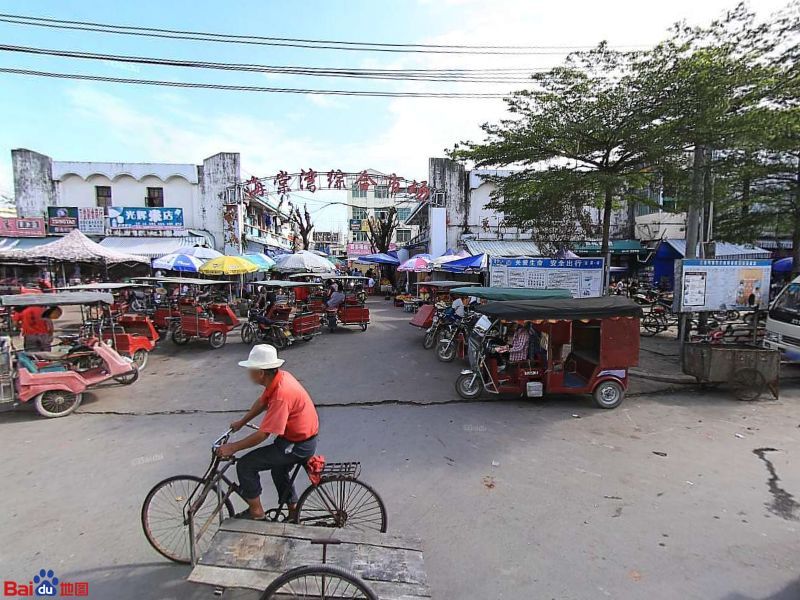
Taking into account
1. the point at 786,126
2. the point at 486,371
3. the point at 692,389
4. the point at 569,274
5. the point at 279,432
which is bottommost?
the point at 692,389

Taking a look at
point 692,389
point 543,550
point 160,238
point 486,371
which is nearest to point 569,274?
point 692,389

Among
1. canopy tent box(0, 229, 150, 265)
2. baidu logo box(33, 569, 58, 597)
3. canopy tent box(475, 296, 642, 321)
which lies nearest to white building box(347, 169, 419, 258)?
canopy tent box(0, 229, 150, 265)

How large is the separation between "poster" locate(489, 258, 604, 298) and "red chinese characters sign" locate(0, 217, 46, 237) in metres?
21.6

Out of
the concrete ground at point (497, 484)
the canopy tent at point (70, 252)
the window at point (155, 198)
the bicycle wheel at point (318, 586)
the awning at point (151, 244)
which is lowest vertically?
the concrete ground at point (497, 484)

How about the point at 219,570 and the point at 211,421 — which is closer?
the point at 219,570

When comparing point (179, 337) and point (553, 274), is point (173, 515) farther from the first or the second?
point (179, 337)

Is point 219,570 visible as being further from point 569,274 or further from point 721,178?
point 721,178

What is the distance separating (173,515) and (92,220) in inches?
891

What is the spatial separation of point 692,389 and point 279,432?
7757 millimetres

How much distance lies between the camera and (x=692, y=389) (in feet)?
24.6

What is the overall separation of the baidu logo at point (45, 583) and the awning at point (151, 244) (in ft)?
60.3

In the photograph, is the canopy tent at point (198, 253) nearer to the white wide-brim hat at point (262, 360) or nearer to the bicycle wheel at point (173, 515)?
the bicycle wheel at point (173, 515)

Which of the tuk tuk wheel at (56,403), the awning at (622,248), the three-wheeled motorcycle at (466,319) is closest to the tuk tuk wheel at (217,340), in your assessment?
the tuk tuk wheel at (56,403)

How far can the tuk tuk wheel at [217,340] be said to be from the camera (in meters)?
11.5
